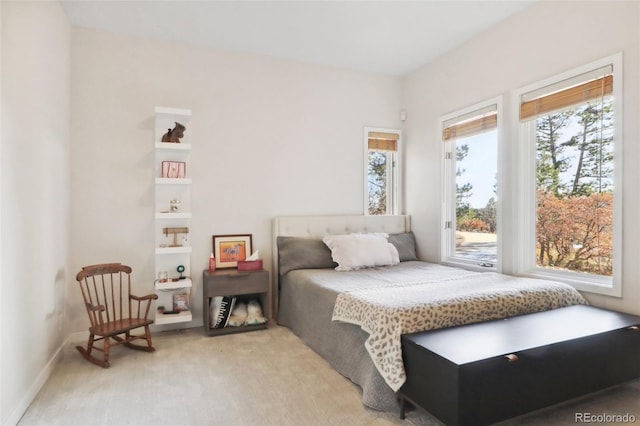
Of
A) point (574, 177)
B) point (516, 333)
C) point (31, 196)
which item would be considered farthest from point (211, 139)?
point (574, 177)

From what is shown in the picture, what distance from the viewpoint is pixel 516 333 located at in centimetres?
203

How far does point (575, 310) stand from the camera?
246 centimetres

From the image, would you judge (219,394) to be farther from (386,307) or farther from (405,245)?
(405,245)

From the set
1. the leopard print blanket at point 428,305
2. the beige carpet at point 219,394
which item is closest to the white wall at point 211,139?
the beige carpet at point 219,394

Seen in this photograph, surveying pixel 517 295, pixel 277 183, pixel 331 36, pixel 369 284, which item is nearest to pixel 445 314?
pixel 517 295

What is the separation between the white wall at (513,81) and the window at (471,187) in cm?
11

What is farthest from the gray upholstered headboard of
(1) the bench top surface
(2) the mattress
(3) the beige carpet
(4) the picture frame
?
(1) the bench top surface

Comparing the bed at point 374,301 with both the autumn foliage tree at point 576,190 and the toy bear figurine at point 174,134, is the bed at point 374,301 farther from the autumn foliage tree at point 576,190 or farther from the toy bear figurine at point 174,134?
the toy bear figurine at point 174,134

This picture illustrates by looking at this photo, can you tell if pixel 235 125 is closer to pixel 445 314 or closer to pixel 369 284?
pixel 369 284

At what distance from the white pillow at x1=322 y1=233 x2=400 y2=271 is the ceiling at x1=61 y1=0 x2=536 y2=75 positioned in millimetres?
1895

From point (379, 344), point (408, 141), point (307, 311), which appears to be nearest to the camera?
point (379, 344)

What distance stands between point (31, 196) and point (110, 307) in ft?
4.57

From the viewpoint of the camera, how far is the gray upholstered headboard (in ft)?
12.8

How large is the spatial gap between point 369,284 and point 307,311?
22.9 inches
